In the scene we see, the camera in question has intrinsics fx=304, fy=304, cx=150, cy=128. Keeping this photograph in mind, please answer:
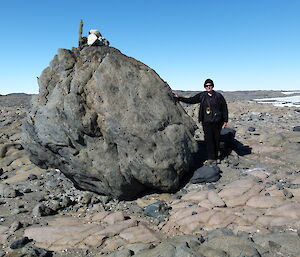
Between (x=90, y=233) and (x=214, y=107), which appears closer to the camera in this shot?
(x=90, y=233)

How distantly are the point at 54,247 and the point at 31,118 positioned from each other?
4307 millimetres

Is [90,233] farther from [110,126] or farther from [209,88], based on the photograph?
[209,88]

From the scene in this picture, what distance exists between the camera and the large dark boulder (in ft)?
27.5

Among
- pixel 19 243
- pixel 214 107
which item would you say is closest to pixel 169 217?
pixel 19 243

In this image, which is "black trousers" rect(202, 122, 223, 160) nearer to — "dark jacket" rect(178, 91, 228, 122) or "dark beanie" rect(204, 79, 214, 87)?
"dark jacket" rect(178, 91, 228, 122)

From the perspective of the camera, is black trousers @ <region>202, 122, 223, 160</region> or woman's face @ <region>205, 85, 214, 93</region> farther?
black trousers @ <region>202, 122, 223, 160</region>

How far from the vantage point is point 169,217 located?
24.3 feet

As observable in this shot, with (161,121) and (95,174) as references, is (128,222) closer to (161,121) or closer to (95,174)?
(95,174)

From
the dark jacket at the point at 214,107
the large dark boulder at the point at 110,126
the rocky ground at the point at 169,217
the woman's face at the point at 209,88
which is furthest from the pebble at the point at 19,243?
the woman's face at the point at 209,88

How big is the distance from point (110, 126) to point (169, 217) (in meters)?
2.84

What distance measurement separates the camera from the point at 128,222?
711 cm

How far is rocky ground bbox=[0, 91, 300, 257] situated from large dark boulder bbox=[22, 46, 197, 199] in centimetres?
69

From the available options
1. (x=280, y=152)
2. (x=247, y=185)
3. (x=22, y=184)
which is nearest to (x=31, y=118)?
(x=22, y=184)

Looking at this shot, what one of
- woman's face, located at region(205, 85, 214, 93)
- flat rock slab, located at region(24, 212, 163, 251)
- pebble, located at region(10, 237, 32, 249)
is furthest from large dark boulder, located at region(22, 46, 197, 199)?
pebble, located at region(10, 237, 32, 249)
